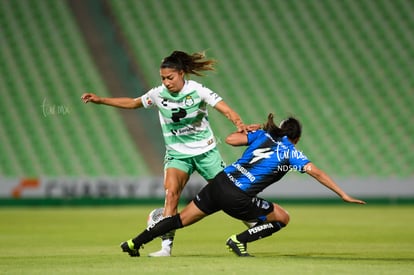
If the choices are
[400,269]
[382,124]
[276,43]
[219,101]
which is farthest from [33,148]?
[400,269]

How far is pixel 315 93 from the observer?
892 inches

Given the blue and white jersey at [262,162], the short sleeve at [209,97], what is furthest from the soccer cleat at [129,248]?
the short sleeve at [209,97]

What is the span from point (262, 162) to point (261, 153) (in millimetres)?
82

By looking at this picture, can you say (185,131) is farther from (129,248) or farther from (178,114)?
(129,248)

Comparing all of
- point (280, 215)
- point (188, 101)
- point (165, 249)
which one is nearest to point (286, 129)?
point (280, 215)

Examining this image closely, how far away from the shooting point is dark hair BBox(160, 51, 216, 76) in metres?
7.81

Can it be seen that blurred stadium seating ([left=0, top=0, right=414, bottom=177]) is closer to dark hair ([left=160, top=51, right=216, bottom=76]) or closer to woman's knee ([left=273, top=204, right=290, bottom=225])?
dark hair ([left=160, top=51, right=216, bottom=76])

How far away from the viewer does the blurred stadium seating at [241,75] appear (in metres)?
20.8

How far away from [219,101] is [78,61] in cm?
1493

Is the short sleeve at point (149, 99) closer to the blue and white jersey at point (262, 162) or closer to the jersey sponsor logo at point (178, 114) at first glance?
the jersey sponsor logo at point (178, 114)

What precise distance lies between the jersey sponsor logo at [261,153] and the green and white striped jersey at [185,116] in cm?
78

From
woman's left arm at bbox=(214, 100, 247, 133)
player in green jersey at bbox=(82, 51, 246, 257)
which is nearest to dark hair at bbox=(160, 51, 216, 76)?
player in green jersey at bbox=(82, 51, 246, 257)

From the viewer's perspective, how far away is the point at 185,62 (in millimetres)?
7941

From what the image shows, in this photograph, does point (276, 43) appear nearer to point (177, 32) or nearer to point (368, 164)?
point (177, 32)
